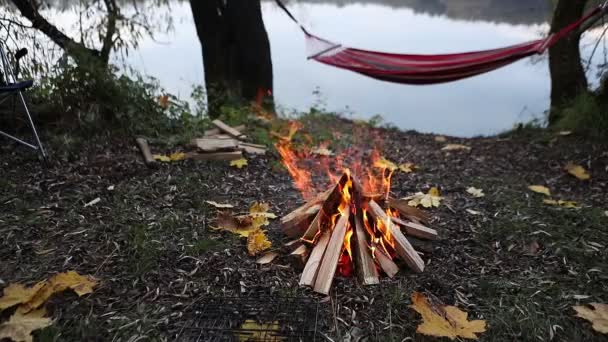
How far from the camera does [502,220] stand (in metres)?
2.33

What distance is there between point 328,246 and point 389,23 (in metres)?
12.3

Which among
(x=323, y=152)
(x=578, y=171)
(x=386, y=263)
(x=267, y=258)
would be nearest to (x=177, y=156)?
(x=323, y=152)

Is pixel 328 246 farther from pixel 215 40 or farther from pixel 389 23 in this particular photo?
pixel 389 23

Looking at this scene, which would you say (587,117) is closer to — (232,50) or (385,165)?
(385,165)

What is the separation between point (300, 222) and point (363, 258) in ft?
1.15

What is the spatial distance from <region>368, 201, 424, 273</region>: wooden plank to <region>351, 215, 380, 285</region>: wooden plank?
0.33 feet

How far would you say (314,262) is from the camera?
1.81 metres

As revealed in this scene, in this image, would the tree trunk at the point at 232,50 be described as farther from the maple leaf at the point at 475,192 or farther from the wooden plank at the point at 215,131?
the maple leaf at the point at 475,192

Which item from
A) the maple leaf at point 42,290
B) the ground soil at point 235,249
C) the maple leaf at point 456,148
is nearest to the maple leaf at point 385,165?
the ground soil at point 235,249

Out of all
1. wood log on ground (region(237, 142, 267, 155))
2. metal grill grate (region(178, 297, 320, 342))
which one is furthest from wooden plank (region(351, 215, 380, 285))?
wood log on ground (region(237, 142, 267, 155))

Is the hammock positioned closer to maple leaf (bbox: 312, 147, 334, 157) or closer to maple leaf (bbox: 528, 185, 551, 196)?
maple leaf (bbox: 312, 147, 334, 157)

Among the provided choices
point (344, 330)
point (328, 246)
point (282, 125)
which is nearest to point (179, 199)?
point (328, 246)

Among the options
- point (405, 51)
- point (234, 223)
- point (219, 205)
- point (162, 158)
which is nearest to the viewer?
point (234, 223)

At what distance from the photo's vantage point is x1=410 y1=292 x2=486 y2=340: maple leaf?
1483 mm
